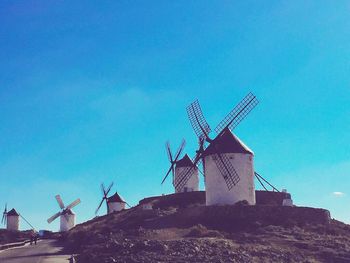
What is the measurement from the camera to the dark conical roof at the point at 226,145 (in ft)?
109

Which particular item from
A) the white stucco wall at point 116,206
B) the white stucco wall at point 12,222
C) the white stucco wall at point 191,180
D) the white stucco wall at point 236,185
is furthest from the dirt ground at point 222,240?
the white stucco wall at point 12,222

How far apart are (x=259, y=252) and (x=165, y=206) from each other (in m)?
21.8

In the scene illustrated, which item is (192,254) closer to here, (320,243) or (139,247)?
(139,247)

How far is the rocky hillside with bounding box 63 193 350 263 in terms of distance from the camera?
1984cm

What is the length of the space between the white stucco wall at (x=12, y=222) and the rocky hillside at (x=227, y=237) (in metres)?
43.6

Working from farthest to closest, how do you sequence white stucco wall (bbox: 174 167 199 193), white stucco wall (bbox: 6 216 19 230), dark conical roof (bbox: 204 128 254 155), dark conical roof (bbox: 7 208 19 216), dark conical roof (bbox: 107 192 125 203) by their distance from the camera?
dark conical roof (bbox: 7 208 19 216), white stucco wall (bbox: 6 216 19 230), dark conical roof (bbox: 107 192 125 203), white stucco wall (bbox: 174 167 199 193), dark conical roof (bbox: 204 128 254 155)

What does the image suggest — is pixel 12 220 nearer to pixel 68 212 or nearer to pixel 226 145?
pixel 68 212

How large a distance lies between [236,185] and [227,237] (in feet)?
29.6

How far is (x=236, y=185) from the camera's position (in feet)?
107

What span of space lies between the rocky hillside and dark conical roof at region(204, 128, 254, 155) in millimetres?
5095

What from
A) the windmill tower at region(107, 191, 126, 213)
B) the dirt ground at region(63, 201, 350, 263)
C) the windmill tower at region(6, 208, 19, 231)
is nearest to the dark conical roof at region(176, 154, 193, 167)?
the windmill tower at region(107, 191, 126, 213)

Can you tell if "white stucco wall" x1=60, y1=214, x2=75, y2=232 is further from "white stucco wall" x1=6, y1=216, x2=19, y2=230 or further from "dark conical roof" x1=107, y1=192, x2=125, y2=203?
"white stucco wall" x1=6, y1=216, x2=19, y2=230

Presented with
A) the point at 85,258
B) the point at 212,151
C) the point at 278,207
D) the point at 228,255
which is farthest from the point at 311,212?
the point at 85,258

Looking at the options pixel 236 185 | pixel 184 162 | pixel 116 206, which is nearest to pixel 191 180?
pixel 184 162
